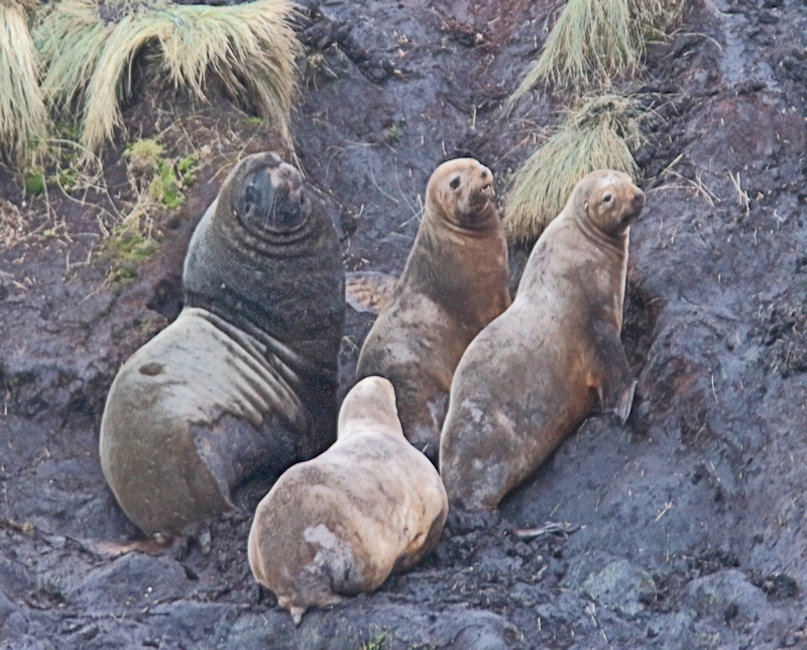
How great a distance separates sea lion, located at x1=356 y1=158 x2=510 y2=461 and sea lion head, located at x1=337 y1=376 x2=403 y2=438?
130 centimetres

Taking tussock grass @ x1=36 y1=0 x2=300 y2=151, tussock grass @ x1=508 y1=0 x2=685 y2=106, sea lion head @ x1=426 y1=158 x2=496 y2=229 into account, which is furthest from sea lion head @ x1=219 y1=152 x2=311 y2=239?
tussock grass @ x1=508 y1=0 x2=685 y2=106

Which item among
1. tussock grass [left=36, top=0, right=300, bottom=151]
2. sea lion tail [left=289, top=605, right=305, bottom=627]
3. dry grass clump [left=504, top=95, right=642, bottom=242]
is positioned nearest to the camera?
sea lion tail [left=289, top=605, right=305, bottom=627]

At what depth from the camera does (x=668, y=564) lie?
21.6 ft

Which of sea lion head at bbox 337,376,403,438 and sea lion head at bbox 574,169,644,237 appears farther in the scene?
sea lion head at bbox 574,169,644,237

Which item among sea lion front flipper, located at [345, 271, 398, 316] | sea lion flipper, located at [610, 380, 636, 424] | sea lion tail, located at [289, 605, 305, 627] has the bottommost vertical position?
sea lion tail, located at [289, 605, 305, 627]

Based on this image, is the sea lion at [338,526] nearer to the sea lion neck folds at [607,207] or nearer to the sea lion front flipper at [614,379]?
the sea lion front flipper at [614,379]

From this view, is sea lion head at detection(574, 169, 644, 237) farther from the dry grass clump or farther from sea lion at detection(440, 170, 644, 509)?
the dry grass clump

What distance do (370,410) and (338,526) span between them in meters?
1.04

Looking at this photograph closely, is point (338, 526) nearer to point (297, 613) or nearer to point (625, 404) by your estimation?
point (297, 613)

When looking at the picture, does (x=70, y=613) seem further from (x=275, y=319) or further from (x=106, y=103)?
(x=106, y=103)

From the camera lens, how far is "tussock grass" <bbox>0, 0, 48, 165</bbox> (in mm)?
9742

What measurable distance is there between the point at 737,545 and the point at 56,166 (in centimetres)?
544

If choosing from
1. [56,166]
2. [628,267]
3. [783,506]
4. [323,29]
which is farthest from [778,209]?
[56,166]

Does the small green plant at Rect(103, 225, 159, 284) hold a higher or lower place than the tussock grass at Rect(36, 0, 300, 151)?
lower
